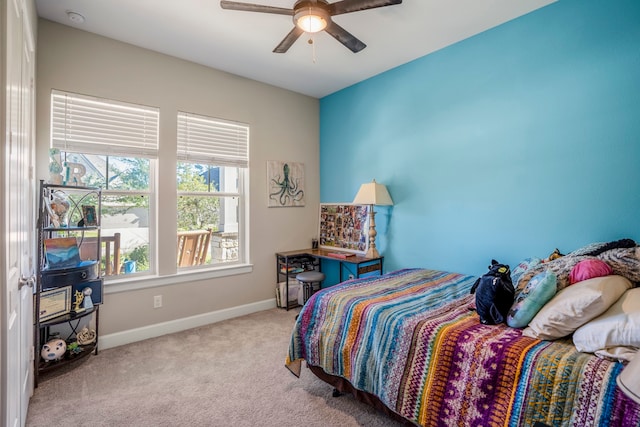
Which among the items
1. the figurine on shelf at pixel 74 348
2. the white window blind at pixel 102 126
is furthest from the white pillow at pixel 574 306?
the white window blind at pixel 102 126

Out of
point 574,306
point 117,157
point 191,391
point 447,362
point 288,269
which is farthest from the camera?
point 288,269

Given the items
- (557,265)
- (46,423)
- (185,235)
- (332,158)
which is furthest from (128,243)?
(557,265)

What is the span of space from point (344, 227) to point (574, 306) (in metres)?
2.80

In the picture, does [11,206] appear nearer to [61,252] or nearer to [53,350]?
[61,252]

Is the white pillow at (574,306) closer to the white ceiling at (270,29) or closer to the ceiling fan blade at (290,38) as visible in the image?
the white ceiling at (270,29)

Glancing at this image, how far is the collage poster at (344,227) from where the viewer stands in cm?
386

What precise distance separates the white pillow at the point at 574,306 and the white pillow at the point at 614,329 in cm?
3

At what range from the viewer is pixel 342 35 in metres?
2.36

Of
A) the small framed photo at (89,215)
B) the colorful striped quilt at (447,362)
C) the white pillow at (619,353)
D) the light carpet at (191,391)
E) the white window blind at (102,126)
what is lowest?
the light carpet at (191,391)

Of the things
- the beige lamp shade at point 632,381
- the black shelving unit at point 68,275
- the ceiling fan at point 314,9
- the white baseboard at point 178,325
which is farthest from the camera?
the white baseboard at point 178,325

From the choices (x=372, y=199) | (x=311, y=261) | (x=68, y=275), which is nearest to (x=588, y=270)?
(x=372, y=199)

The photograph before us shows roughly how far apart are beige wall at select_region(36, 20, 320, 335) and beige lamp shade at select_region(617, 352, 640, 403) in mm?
3332

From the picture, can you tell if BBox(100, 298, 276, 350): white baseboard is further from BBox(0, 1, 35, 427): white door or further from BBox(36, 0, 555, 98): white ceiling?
BBox(36, 0, 555, 98): white ceiling

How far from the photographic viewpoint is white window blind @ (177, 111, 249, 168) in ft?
11.1
